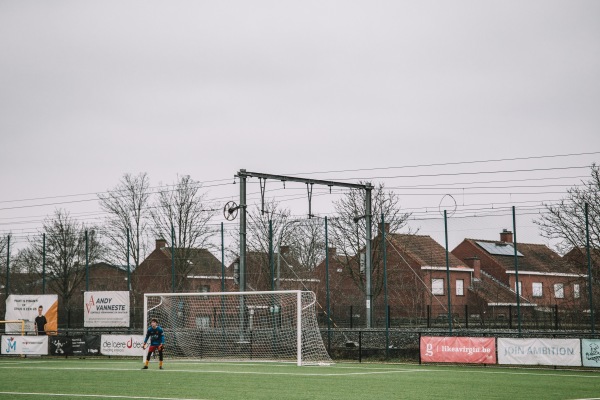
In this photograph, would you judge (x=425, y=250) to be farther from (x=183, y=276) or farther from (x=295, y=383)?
(x=295, y=383)

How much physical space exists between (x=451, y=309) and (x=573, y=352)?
6.74 m

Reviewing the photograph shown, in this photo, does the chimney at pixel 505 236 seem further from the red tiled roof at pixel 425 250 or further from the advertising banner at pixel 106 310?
the advertising banner at pixel 106 310

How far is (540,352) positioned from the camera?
25.3 metres

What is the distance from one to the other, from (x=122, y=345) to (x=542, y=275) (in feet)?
59.3

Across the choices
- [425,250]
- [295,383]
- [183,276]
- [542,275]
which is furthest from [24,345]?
[542,275]

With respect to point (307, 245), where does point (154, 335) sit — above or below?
below

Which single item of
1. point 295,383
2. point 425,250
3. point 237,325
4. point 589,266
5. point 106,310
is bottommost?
point 295,383

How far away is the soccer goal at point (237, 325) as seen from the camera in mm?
30328

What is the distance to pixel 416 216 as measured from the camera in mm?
33156

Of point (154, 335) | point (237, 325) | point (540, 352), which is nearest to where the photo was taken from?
point (540, 352)

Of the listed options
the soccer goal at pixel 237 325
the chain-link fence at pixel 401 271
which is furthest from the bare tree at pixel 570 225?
the soccer goal at pixel 237 325

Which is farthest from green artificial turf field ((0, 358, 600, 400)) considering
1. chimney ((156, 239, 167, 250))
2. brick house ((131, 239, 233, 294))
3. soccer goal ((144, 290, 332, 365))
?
chimney ((156, 239, 167, 250))

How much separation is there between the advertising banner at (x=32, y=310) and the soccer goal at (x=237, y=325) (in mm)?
5535

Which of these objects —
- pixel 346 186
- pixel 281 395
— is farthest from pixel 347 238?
pixel 281 395
